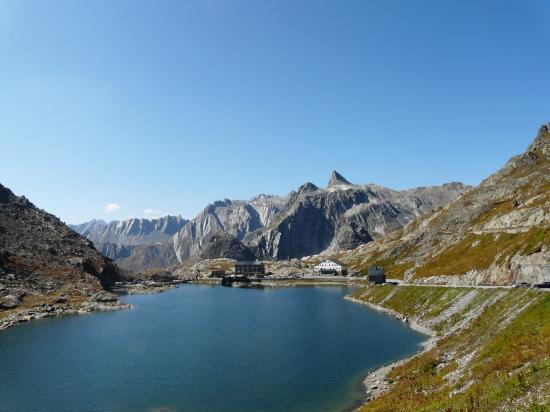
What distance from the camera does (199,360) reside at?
75.9 metres

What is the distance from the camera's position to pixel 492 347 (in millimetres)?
46125

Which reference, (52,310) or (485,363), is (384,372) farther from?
(52,310)

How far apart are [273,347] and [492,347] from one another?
4703 cm

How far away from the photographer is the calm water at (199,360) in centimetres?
5616

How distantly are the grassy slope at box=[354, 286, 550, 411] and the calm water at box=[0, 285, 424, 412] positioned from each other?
28.4 feet

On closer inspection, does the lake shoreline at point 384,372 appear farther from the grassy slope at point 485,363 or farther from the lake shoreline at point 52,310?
the lake shoreline at point 52,310

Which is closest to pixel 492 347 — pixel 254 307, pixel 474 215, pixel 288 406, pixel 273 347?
pixel 288 406

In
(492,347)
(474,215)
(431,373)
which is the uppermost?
(474,215)

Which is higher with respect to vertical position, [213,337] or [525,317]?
[525,317]

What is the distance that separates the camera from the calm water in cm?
5616

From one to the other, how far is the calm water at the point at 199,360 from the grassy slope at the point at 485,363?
8665 mm

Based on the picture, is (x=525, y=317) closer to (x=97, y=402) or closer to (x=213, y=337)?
(x=97, y=402)

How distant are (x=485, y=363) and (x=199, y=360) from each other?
5064cm

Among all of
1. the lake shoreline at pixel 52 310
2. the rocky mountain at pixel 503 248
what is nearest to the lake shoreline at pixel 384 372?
the rocky mountain at pixel 503 248
